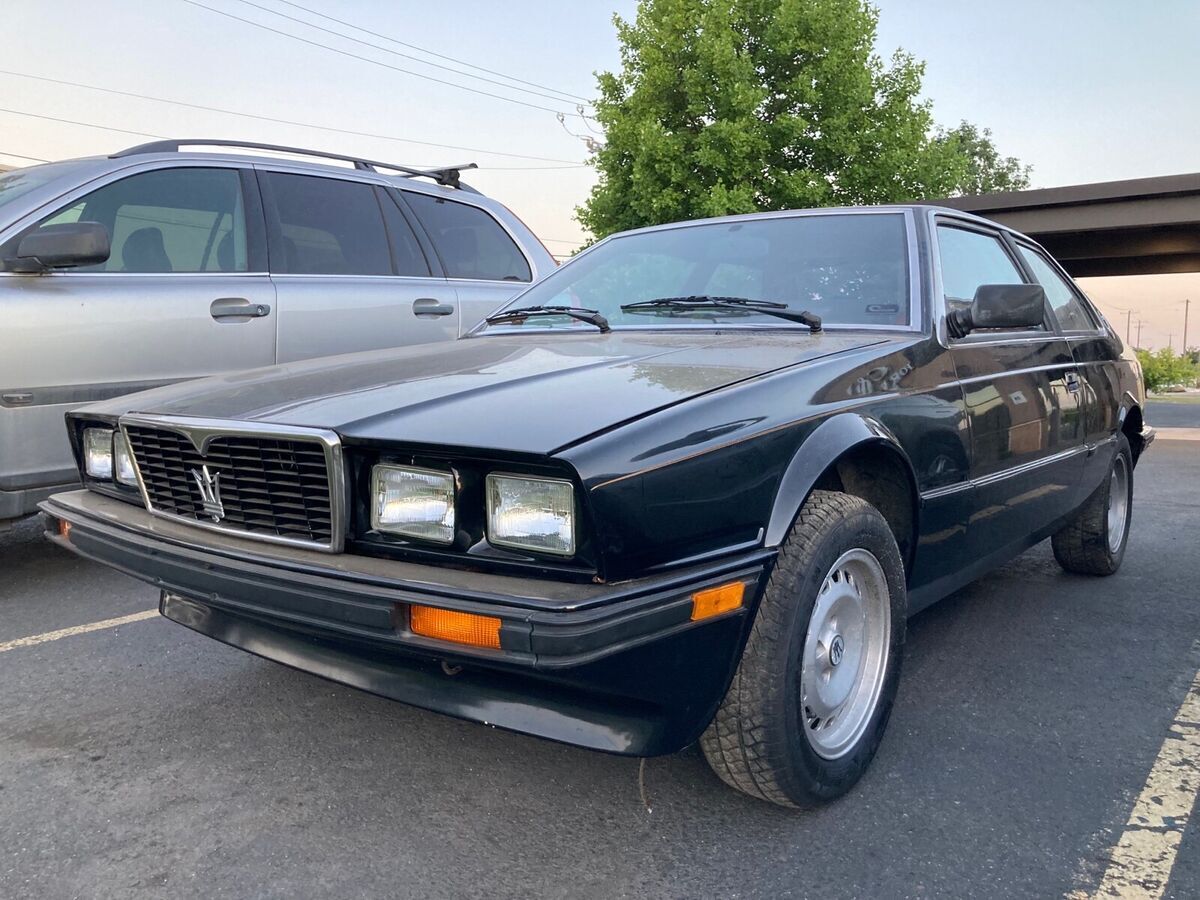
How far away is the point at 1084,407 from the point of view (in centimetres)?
380

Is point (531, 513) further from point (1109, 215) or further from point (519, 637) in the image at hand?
point (1109, 215)

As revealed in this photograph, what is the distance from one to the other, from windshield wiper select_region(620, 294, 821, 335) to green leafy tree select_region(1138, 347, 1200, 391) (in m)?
43.1

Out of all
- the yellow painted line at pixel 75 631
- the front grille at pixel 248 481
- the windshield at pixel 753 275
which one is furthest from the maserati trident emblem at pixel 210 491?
the yellow painted line at pixel 75 631

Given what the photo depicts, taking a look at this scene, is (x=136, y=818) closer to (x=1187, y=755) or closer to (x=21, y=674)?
(x=21, y=674)

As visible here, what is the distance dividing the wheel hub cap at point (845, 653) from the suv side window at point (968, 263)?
1.06 metres

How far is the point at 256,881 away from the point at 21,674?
1550mm

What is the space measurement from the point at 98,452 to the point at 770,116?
81.2ft

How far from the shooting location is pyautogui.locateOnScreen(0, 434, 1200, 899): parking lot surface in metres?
1.95

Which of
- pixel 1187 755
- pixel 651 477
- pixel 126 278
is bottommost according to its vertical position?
pixel 1187 755

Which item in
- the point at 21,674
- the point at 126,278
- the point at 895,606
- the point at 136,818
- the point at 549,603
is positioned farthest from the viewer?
the point at 126,278

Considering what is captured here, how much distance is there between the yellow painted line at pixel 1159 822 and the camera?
6.40ft

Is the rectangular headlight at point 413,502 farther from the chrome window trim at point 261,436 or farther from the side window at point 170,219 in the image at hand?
the side window at point 170,219

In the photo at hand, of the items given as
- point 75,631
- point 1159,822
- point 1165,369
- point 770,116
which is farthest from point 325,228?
point 1165,369

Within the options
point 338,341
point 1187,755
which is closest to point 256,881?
point 1187,755
